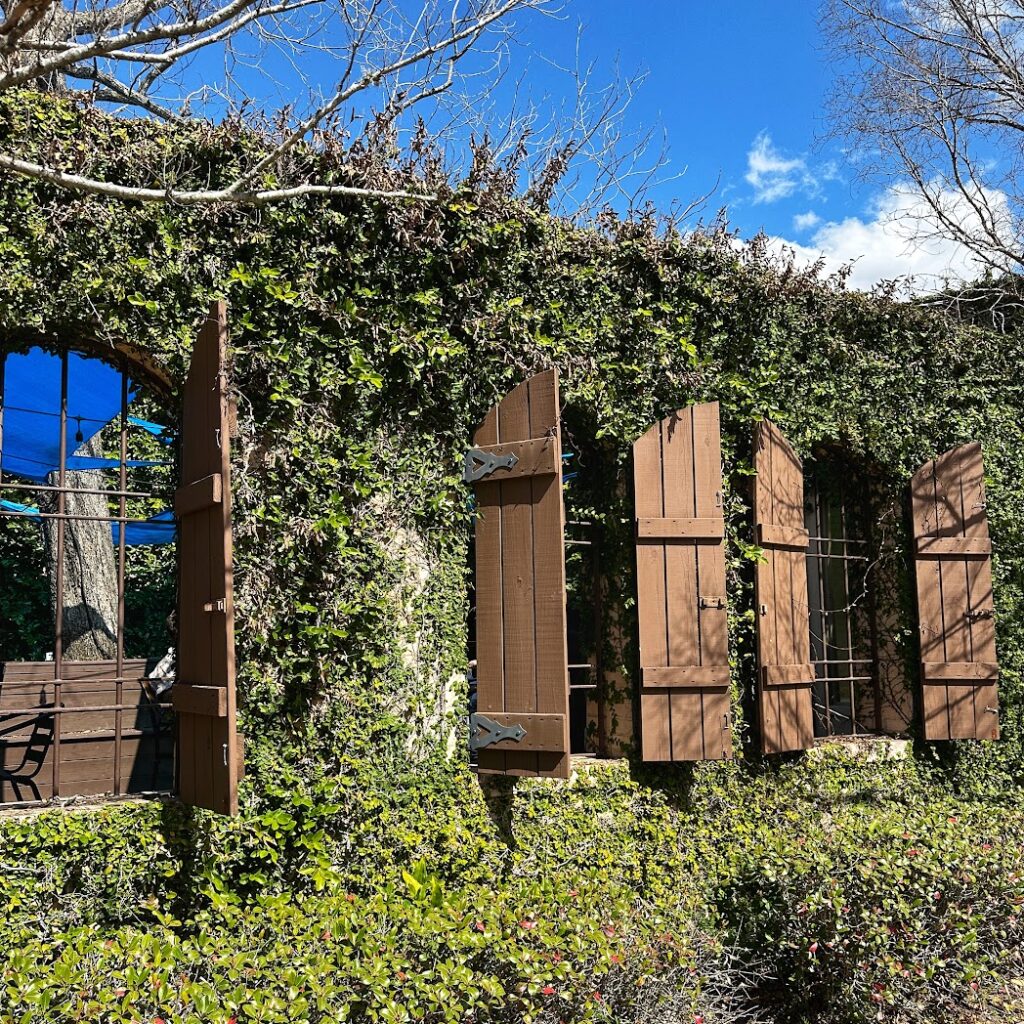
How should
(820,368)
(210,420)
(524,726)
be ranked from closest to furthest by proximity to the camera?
(210,420), (524,726), (820,368)

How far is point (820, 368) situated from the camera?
6109 millimetres

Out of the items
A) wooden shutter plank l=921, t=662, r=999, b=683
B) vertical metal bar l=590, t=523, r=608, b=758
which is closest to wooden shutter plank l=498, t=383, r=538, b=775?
vertical metal bar l=590, t=523, r=608, b=758

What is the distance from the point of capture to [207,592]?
144 inches

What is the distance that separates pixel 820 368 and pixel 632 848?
3.39m

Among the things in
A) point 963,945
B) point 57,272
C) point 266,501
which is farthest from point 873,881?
point 57,272

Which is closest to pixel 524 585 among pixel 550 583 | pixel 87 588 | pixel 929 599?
pixel 550 583

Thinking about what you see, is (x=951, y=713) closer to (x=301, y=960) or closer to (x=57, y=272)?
(x=301, y=960)

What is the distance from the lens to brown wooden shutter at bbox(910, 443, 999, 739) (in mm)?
6125

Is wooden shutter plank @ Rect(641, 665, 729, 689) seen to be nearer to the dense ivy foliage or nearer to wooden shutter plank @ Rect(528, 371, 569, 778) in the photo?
the dense ivy foliage

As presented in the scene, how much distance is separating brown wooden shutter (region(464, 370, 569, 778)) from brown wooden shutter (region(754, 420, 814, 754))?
1.62 m

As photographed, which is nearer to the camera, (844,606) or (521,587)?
(521,587)

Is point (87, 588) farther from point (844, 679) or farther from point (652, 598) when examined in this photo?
point (844, 679)

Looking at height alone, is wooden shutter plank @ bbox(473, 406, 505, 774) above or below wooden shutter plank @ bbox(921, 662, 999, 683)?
above

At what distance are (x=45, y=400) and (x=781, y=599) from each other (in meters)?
5.10
